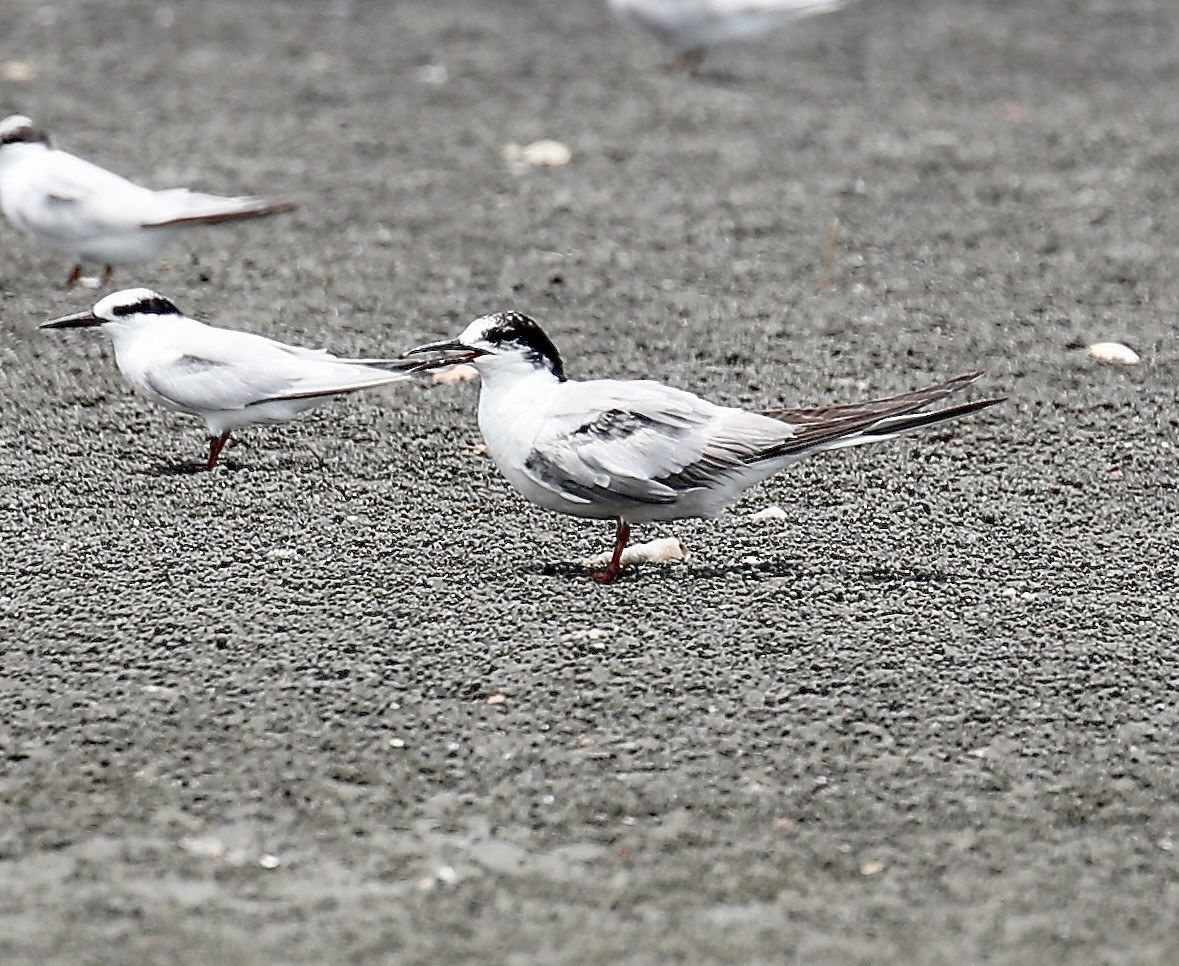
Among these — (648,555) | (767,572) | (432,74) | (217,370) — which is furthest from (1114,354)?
(432,74)

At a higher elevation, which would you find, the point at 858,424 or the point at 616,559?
the point at 858,424

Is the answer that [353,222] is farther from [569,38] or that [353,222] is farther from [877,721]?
[877,721]

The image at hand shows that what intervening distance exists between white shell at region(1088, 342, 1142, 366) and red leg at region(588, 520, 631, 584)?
2.09 meters

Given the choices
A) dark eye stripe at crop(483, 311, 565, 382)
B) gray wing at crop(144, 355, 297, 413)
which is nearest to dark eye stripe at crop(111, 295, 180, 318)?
gray wing at crop(144, 355, 297, 413)

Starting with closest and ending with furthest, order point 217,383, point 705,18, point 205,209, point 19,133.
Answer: point 217,383, point 205,209, point 19,133, point 705,18

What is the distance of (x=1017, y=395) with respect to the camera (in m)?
4.93

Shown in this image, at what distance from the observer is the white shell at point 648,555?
388cm

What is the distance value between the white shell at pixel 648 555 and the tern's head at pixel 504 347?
1.49 feet

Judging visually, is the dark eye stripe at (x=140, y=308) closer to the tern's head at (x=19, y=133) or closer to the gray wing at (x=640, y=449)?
the gray wing at (x=640, y=449)

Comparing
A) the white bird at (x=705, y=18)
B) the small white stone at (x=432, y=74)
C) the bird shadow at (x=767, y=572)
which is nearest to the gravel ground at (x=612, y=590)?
the bird shadow at (x=767, y=572)

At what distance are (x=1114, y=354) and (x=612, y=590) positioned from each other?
2248mm

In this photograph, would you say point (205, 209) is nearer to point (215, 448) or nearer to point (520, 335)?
point (215, 448)

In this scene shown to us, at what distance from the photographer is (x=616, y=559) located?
12.3 feet

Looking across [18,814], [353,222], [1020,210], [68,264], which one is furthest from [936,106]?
[18,814]
